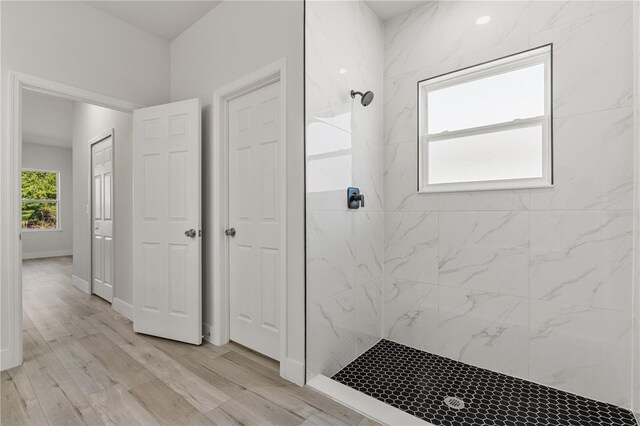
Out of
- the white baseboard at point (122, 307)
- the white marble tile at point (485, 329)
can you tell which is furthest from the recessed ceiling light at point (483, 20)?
the white baseboard at point (122, 307)

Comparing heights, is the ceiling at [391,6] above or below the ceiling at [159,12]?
below

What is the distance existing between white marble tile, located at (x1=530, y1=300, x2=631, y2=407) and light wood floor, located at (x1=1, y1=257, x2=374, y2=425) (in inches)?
49.8

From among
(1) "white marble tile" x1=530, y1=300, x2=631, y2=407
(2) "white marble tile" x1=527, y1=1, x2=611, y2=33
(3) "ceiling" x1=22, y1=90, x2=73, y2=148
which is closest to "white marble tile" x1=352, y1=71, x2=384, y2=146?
(2) "white marble tile" x1=527, y1=1, x2=611, y2=33

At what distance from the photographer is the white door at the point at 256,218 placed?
7.39 feet

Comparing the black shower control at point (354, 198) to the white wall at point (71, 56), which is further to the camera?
the black shower control at point (354, 198)

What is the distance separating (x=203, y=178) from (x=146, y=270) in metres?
0.99

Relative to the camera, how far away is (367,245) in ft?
8.16

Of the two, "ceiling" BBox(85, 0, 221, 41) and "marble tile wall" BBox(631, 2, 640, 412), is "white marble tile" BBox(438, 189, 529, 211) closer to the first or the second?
"marble tile wall" BBox(631, 2, 640, 412)

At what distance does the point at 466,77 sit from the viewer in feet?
7.50

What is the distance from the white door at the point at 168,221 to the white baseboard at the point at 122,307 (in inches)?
17.8

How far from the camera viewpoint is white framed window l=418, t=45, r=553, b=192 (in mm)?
1989

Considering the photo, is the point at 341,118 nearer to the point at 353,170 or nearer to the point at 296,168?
the point at 353,170

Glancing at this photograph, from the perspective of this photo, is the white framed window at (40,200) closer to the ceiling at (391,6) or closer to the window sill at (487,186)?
the ceiling at (391,6)

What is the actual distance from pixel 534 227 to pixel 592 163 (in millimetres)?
481
